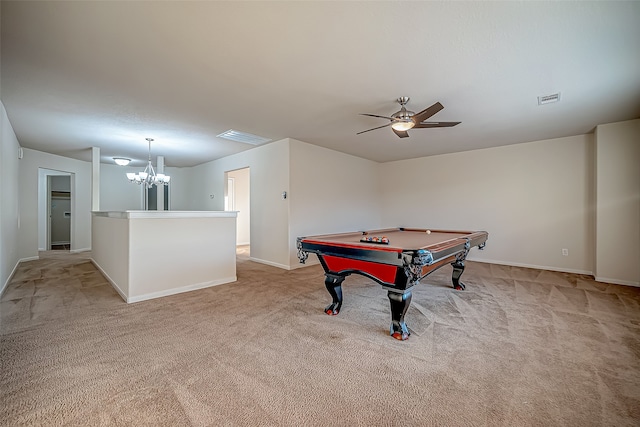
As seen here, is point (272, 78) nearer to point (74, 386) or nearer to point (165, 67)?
point (165, 67)

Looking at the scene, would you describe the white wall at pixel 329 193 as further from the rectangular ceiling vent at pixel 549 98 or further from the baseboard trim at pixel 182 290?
the rectangular ceiling vent at pixel 549 98

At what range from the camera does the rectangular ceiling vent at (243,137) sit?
4.48m

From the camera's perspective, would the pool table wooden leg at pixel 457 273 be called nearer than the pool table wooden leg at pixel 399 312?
No

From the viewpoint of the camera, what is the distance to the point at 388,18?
1.79 metres

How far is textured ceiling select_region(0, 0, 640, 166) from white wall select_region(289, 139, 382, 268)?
109 cm

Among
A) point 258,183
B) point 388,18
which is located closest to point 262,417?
point 388,18

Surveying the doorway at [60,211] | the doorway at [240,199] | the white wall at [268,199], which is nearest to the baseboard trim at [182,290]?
the white wall at [268,199]

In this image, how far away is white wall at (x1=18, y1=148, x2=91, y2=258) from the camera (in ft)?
18.1

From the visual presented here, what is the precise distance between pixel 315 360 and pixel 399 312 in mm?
797

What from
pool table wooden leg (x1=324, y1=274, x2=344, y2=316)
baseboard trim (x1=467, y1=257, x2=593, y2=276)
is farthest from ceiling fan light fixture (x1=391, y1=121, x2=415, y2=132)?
baseboard trim (x1=467, y1=257, x2=593, y2=276)

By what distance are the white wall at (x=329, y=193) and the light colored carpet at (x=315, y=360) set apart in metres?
1.95

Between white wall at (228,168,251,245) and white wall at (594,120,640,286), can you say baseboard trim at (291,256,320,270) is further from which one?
white wall at (594,120,640,286)

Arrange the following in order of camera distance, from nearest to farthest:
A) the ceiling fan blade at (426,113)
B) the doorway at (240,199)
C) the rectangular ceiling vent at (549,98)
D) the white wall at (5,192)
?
1. the ceiling fan blade at (426,113)
2. the rectangular ceiling vent at (549,98)
3. the white wall at (5,192)
4. the doorway at (240,199)

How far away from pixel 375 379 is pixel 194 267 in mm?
2814
